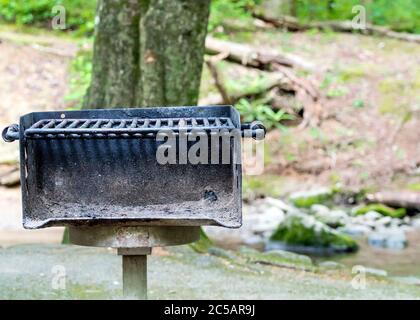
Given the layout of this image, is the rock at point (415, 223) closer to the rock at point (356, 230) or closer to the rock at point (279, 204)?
the rock at point (356, 230)

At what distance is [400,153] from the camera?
1305 centimetres

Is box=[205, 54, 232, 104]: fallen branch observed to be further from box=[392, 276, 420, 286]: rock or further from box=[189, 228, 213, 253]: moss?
box=[392, 276, 420, 286]: rock

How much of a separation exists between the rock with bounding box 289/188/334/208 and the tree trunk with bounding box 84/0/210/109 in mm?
4495

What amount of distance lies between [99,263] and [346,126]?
7.71m

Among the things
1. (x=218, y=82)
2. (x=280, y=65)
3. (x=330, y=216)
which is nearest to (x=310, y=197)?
(x=330, y=216)

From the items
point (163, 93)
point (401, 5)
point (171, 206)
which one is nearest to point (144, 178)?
point (171, 206)

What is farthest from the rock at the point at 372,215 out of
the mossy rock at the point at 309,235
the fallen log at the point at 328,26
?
the fallen log at the point at 328,26

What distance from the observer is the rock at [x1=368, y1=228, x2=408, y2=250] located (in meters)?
10.2

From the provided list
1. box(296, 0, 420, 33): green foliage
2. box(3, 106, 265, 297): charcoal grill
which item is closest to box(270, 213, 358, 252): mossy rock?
box(3, 106, 265, 297): charcoal grill

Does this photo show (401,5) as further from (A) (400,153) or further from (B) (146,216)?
(B) (146,216)

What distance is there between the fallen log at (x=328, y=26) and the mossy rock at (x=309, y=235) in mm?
7738

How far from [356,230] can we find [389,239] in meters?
0.68

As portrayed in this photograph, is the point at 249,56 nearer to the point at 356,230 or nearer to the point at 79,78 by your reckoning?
the point at 79,78

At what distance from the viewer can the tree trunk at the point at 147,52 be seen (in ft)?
25.4
